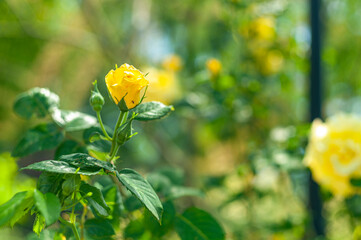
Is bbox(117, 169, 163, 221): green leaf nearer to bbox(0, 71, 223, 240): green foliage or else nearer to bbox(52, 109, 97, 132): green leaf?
bbox(0, 71, 223, 240): green foliage

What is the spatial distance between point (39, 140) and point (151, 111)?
0.15 metres

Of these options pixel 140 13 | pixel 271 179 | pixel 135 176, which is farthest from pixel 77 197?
pixel 140 13

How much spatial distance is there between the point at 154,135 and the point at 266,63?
545 mm

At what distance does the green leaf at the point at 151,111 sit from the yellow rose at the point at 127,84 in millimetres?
23

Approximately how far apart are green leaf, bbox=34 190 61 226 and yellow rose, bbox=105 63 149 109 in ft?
0.33

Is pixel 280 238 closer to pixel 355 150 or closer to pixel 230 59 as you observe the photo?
pixel 355 150

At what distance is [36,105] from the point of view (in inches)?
16.8

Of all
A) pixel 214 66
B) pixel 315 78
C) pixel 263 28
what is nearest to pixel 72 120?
pixel 214 66

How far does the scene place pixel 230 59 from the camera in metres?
1.06

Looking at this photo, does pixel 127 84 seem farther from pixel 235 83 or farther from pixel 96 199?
pixel 235 83

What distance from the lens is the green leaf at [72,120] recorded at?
395mm

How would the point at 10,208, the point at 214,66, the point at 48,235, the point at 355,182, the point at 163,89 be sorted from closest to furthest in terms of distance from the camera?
the point at 10,208, the point at 48,235, the point at 355,182, the point at 214,66, the point at 163,89

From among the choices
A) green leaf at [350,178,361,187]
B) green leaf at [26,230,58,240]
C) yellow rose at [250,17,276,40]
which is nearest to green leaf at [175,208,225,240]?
green leaf at [26,230,58,240]

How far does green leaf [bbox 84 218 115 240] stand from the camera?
34cm
